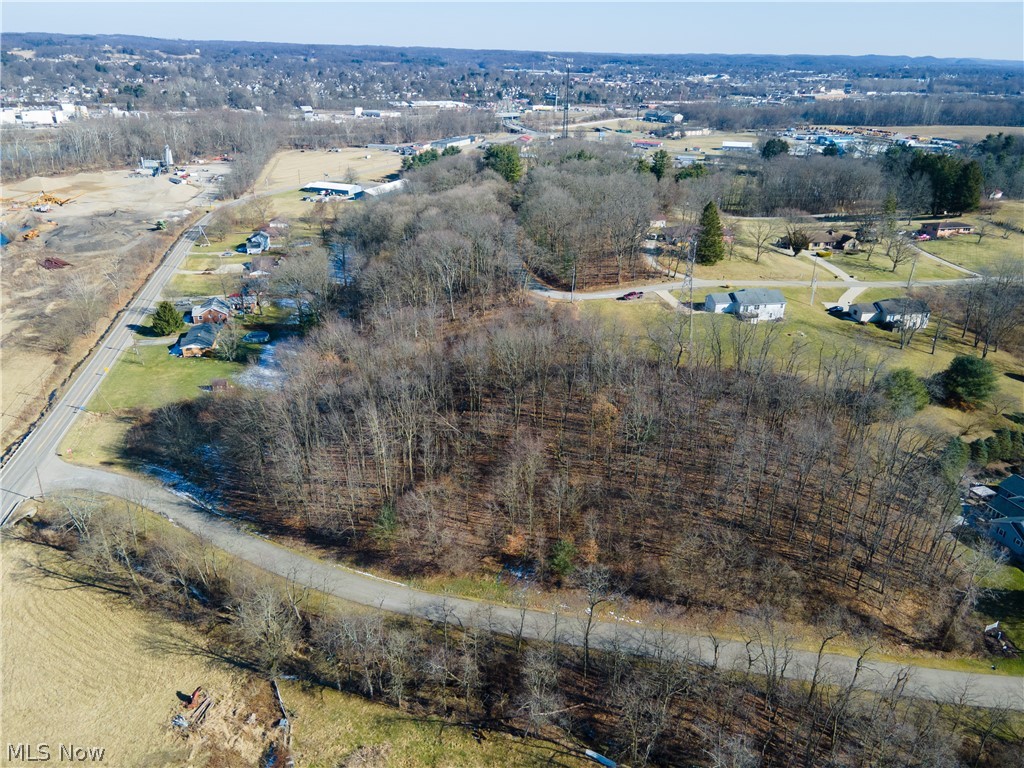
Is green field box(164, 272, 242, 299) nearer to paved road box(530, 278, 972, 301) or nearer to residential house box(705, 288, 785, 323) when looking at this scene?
paved road box(530, 278, 972, 301)

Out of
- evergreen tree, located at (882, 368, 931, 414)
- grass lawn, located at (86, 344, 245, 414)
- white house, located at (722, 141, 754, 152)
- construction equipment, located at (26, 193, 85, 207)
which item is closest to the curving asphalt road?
grass lawn, located at (86, 344, 245, 414)

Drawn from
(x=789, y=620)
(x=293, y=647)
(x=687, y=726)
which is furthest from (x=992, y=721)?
(x=293, y=647)

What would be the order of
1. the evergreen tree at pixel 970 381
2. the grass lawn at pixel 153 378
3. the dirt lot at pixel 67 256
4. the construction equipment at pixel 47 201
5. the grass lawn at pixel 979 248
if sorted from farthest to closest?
the construction equipment at pixel 47 201, the grass lawn at pixel 979 248, the dirt lot at pixel 67 256, the grass lawn at pixel 153 378, the evergreen tree at pixel 970 381

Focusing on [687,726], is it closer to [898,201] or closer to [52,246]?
[898,201]

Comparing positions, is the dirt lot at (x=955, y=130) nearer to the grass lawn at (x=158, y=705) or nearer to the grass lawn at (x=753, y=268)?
the grass lawn at (x=753, y=268)

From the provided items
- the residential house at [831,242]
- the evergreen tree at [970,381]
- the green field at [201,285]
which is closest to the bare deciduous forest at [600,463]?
the evergreen tree at [970,381]

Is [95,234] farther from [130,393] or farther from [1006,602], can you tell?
[1006,602]
